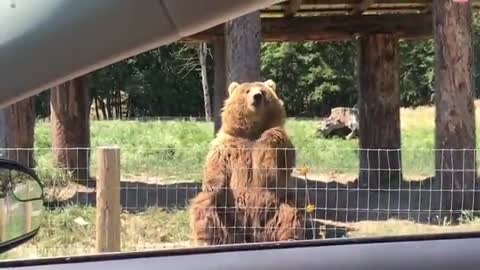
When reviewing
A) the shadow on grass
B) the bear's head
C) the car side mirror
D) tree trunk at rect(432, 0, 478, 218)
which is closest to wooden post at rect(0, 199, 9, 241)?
the car side mirror

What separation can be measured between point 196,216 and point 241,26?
2416mm

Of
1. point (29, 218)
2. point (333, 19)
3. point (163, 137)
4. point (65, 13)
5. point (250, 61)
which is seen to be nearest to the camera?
point (65, 13)

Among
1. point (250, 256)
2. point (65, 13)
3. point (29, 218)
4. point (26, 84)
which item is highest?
point (65, 13)

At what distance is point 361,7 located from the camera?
11914 mm

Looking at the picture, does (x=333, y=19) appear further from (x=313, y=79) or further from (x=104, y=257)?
(x=313, y=79)

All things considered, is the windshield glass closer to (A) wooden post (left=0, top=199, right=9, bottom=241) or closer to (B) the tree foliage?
(A) wooden post (left=0, top=199, right=9, bottom=241)

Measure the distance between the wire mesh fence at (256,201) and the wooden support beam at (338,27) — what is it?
6.14 ft

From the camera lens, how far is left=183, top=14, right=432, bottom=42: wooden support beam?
12.2m

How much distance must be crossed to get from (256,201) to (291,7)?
18.3ft

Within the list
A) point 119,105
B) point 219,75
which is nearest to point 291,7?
point 219,75

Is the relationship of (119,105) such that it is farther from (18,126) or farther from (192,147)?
(18,126)

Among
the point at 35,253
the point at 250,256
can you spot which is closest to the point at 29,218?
the point at 250,256

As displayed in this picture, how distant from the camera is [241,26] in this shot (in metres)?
8.57

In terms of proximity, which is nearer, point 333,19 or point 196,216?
point 196,216
